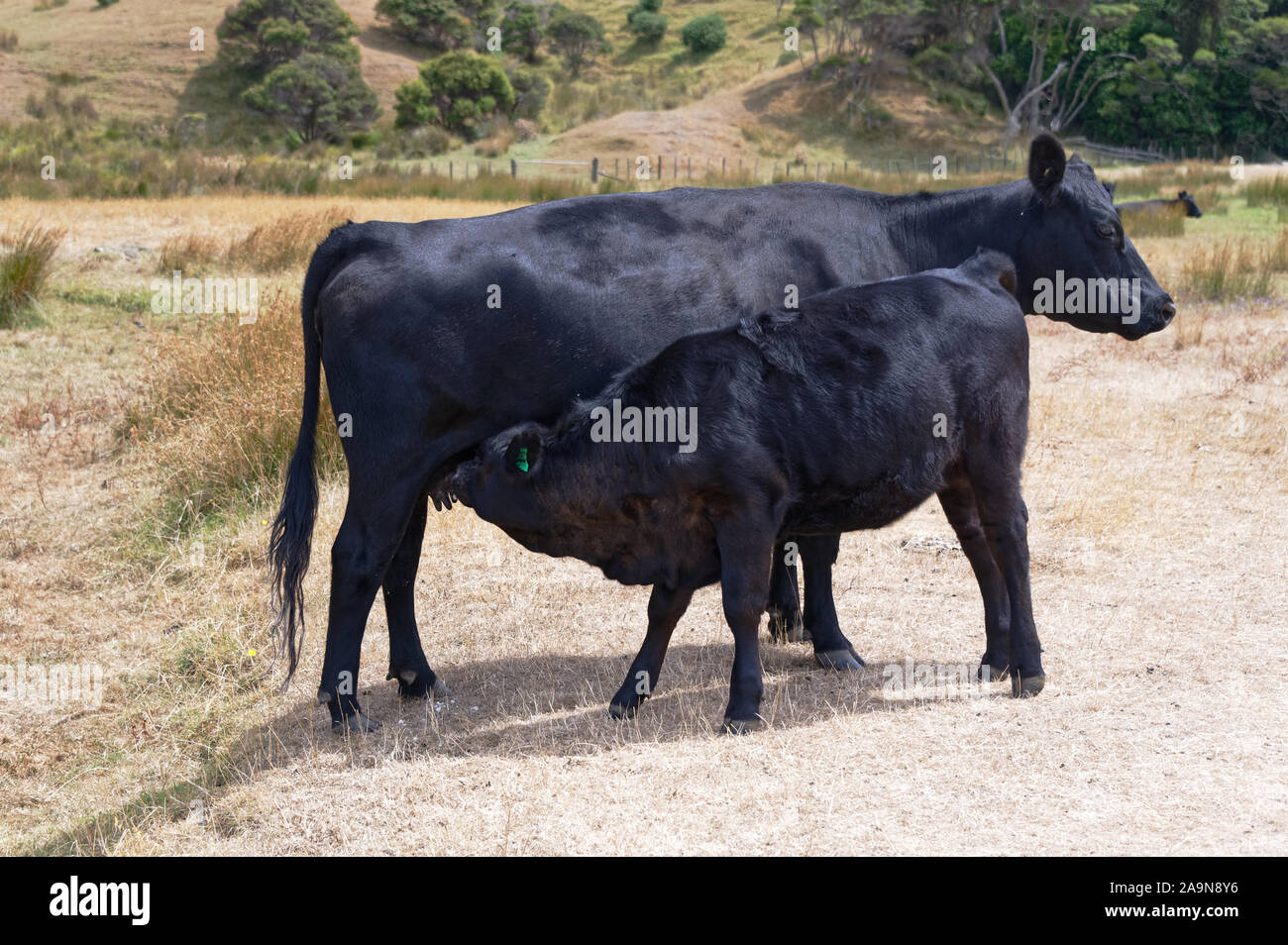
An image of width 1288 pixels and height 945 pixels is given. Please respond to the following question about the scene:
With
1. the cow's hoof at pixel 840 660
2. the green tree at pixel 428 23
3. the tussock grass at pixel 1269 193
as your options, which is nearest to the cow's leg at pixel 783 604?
the cow's hoof at pixel 840 660

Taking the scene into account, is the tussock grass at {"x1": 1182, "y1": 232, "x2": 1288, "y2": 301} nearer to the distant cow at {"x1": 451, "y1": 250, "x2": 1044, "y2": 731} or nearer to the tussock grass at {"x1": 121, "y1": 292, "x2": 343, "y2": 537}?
the tussock grass at {"x1": 121, "y1": 292, "x2": 343, "y2": 537}

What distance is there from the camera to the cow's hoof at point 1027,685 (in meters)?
6.17

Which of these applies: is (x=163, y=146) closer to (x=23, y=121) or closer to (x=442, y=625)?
(x=23, y=121)

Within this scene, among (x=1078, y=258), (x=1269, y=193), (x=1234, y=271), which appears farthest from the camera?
(x=1269, y=193)

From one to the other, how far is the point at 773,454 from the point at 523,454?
114 centimetres

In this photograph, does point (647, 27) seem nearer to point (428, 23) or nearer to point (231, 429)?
point (428, 23)

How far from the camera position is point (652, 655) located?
6.25 metres

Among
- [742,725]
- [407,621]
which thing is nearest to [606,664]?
[407,621]

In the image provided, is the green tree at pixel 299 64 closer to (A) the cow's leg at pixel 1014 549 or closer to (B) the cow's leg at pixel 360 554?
(B) the cow's leg at pixel 360 554

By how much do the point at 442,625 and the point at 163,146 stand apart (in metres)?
40.0

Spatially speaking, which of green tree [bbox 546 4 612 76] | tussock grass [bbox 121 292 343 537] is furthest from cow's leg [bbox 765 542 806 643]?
green tree [bbox 546 4 612 76]

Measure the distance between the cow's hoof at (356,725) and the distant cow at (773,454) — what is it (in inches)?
48.1

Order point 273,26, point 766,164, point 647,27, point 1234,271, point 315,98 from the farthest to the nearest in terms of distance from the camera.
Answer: point 647,27, point 273,26, point 315,98, point 766,164, point 1234,271

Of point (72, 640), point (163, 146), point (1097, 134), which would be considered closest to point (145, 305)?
point (72, 640)
